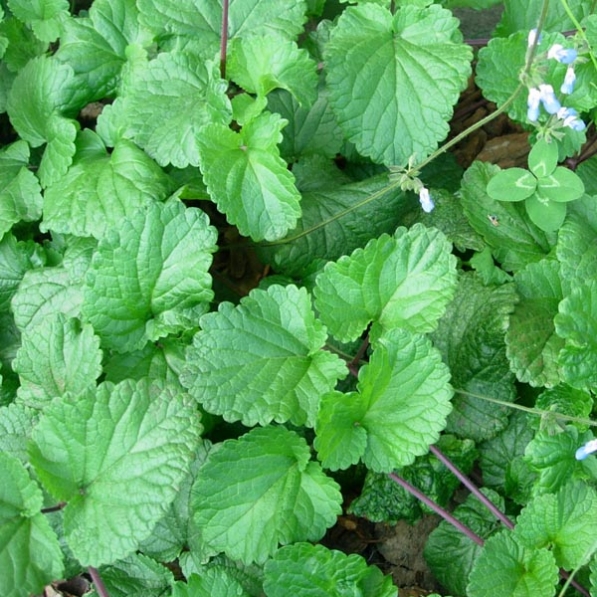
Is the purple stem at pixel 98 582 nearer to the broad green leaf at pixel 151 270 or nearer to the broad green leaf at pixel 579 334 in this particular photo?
the broad green leaf at pixel 151 270

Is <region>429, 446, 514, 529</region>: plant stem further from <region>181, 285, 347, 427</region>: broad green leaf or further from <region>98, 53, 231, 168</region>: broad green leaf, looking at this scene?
<region>98, 53, 231, 168</region>: broad green leaf

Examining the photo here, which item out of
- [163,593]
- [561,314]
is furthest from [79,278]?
[561,314]

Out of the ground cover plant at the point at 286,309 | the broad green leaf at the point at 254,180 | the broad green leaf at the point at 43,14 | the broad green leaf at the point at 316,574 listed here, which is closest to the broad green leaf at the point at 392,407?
the ground cover plant at the point at 286,309

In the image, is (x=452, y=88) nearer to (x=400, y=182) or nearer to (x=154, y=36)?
(x=400, y=182)

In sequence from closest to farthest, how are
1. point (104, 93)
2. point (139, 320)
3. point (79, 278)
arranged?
point (139, 320) → point (79, 278) → point (104, 93)

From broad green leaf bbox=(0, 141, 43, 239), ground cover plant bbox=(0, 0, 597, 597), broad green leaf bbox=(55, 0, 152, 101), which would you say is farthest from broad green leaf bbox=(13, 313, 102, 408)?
broad green leaf bbox=(55, 0, 152, 101)

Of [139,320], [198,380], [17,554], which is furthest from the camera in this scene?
[139,320]
